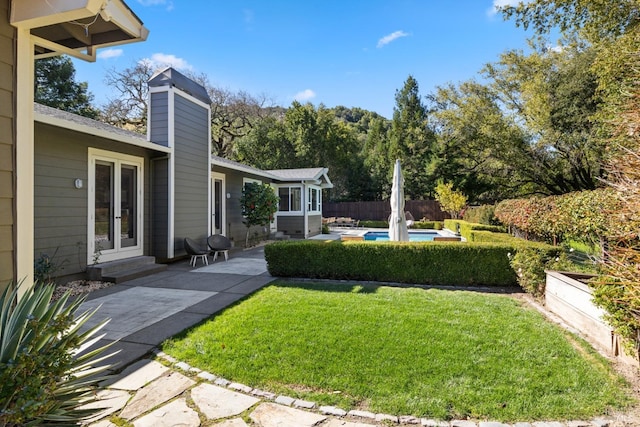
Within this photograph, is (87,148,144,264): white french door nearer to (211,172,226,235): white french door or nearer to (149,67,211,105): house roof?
(149,67,211,105): house roof

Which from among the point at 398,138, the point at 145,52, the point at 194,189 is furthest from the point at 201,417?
the point at 398,138

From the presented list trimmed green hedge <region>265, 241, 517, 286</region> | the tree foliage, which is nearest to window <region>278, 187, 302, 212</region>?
trimmed green hedge <region>265, 241, 517, 286</region>

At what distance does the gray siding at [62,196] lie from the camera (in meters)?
5.58

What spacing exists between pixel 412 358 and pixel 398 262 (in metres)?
3.36

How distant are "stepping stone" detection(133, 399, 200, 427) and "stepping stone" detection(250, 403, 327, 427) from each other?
43 centimetres

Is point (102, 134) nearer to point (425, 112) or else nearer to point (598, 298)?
point (598, 298)

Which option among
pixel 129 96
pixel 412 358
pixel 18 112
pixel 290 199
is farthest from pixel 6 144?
pixel 129 96

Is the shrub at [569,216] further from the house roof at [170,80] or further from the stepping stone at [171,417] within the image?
the house roof at [170,80]

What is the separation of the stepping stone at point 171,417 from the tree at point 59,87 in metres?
23.1

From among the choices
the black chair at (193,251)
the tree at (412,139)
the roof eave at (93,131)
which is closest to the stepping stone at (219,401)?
the roof eave at (93,131)

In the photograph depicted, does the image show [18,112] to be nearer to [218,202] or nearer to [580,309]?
[580,309]

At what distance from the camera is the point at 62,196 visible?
19.6 ft

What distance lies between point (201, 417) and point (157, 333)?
5.98 feet

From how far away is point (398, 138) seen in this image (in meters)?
29.0
